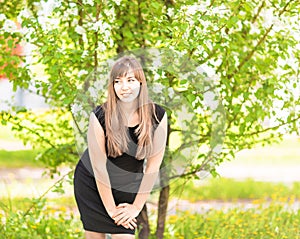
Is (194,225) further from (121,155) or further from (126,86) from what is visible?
(126,86)

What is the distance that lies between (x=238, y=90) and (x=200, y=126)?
13.1 inches

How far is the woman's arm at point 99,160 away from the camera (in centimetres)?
287

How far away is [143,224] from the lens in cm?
411

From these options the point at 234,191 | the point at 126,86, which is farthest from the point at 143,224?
the point at 234,191

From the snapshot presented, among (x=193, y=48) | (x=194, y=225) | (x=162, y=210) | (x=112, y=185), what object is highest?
(x=193, y=48)

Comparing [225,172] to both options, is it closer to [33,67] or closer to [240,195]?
[240,195]

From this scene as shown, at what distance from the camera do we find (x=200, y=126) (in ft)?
12.2

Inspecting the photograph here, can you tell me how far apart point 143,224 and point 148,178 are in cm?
125

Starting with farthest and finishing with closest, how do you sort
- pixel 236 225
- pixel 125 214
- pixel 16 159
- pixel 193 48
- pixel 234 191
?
pixel 16 159 → pixel 234 191 → pixel 236 225 → pixel 193 48 → pixel 125 214

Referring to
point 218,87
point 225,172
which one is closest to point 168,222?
point 218,87

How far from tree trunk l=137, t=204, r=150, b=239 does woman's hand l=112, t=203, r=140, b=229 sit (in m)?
1.14

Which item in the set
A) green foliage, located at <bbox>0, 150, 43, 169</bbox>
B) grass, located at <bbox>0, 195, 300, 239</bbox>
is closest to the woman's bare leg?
grass, located at <bbox>0, 195, 300, 239</bbox>

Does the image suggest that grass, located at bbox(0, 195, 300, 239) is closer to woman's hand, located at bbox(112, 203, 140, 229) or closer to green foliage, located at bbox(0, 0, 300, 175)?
green foliage, located at bbox(0, 0, 300, 175)

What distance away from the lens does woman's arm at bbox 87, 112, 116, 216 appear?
9.40ft
